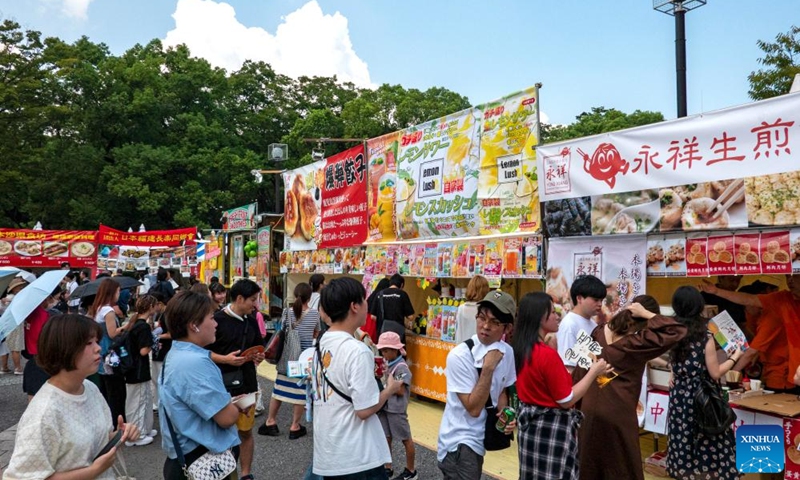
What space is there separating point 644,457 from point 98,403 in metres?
5.21

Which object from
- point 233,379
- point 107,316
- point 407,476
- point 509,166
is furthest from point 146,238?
point 407,476

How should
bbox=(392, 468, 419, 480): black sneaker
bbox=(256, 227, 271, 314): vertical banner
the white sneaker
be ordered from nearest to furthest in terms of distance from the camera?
bbox=(392, 468, 419, 480): black sneaker
the white sneaker
bbox=(256, 227, 271, 314): vertical banner

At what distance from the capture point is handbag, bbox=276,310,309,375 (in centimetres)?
653

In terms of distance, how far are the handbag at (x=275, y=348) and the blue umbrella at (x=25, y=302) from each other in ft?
6.84

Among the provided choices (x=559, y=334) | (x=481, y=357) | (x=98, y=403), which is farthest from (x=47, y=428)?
(x=559, y=334)

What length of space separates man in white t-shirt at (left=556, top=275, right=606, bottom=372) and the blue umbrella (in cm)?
434

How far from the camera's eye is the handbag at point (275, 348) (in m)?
6.09

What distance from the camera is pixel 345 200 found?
10.1m

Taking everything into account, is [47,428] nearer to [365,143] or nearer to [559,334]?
[559,334]

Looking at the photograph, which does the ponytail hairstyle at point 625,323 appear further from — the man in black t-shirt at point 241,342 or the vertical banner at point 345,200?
the vertical banner at point 345,200

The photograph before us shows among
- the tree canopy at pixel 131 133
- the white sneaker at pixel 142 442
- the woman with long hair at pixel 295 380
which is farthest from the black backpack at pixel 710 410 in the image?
the tree canopy at pixel 131 133

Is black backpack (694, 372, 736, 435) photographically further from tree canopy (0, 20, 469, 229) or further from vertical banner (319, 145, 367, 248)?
tree canopy (0, 20, 469, 229)

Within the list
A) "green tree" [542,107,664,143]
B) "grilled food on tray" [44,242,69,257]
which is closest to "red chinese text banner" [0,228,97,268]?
"grilled food on tray" [44,242,69,257]

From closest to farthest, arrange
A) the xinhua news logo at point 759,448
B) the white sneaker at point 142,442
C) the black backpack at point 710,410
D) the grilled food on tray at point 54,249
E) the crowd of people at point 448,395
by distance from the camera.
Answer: the crowd of people at point 448,395 → the black backpack at point 710,410 → the xinhua news logo at point 759,448 → the white sneaker at point 142,442 → the grilled food on tray at point 54,249
